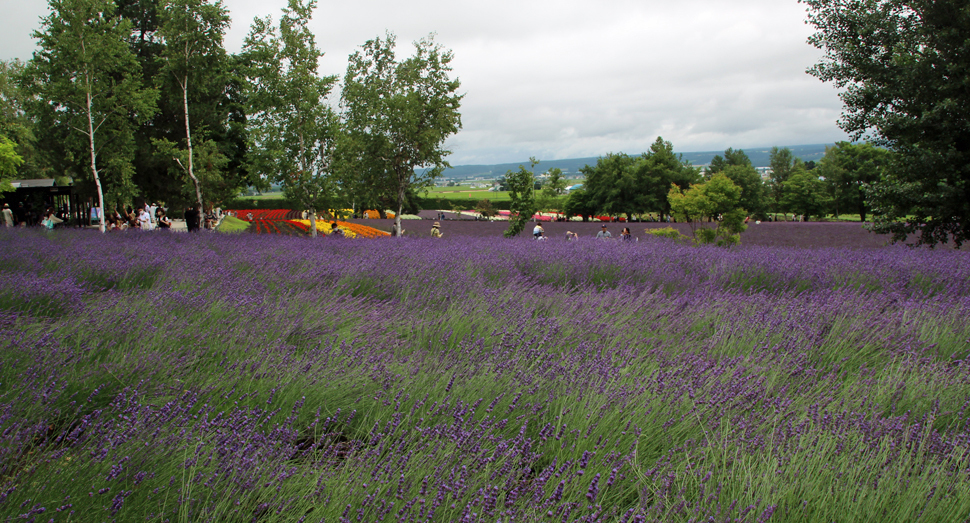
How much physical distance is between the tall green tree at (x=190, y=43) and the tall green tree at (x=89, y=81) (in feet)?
Answer: 5.72

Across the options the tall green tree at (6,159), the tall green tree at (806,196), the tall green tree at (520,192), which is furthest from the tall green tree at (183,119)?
the tall green tree at (806,196)

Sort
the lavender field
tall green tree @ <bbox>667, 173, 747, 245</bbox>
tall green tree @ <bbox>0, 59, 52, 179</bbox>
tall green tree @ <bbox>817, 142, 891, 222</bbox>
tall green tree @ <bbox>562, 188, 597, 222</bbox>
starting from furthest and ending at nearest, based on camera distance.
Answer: tall green tree @ <bbox>562, 188, 597, 222</bbox> → tall green tree @ <bbox>817, 142, 891, 222</bbox> → tall green tree @ <bbox>0, 59, 52, 179</bbox> → tall green tree @ <bbox>667, 173, 747, 245</bbox> → the lavender field

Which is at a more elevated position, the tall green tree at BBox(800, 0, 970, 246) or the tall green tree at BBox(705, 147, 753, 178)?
the tall green tree at BBox(705, 147, 753, 178)

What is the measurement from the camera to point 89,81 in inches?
687

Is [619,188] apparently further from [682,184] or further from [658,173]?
[682,184]

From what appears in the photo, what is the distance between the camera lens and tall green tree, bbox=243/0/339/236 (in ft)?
50.2

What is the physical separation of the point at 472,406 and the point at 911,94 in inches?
523

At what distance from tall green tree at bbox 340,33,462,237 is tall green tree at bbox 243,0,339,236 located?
2286 mm

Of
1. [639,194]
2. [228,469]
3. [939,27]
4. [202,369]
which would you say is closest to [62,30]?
[202,369]

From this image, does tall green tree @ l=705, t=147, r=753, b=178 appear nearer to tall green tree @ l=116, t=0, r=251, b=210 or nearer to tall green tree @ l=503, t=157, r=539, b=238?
tall green tree @ l=503, t=157, r=539, b=238

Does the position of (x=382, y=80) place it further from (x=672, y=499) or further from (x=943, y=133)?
(x=672, y=499)

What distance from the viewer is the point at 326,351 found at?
3186 mm

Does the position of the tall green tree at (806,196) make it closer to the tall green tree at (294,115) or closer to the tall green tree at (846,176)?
the tall green tree at (846,176)

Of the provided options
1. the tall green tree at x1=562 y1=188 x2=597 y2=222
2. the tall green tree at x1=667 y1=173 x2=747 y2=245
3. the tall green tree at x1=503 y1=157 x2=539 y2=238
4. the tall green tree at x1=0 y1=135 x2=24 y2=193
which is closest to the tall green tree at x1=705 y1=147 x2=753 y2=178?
the tall green tree at x1=562 y1=188 x2=597 y2=222
